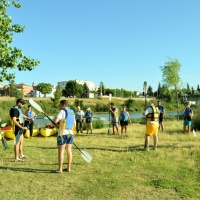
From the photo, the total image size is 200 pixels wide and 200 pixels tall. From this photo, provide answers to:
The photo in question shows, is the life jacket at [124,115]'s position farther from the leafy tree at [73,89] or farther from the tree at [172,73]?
the leafy tree at [73,89]

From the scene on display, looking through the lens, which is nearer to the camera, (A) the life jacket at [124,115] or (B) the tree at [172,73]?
(A) the life jacket at [124,115]

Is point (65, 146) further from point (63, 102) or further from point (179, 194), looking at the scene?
point (179, 194)

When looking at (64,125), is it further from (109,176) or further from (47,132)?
(47,132)

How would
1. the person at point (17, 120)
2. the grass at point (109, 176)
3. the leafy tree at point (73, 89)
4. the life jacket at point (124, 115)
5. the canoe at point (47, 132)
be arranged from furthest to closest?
the leafy tree at point (73, 89) < the canoe at point (47, 132) < the life jacket at point (124, 115) < the person at point (17, 120) < the grass at point (109, 176)

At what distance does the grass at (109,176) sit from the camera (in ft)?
18.1

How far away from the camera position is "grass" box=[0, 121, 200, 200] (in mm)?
5508

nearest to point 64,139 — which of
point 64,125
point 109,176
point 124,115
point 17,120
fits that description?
point 64,125

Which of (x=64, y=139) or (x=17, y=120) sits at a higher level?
(x=17, y=120)

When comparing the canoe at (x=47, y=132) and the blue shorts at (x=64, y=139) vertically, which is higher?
the blue shorts at (x=64, y=139)

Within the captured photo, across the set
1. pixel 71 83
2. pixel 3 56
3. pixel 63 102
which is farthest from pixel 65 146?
pixel 71 83

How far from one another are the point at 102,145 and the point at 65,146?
4.30m

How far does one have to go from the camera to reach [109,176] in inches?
259

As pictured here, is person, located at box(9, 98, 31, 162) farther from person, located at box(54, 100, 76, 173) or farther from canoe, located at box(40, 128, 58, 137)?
canoe, located at box(40, 128, 58, 137)

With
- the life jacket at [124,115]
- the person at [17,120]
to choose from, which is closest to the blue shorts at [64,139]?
the person at [17,120]
